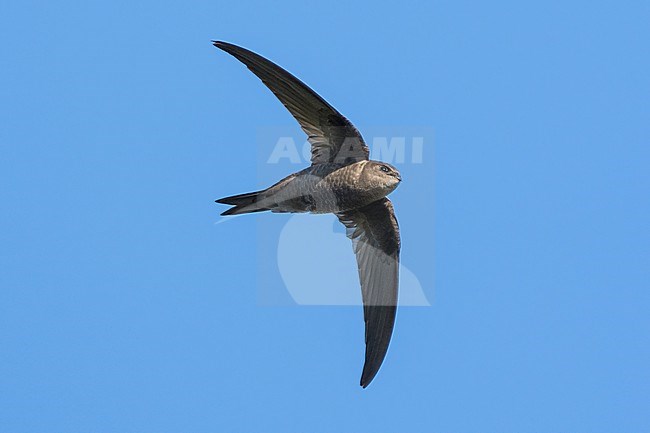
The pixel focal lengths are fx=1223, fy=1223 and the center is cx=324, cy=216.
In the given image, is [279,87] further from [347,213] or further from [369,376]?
[369,376]

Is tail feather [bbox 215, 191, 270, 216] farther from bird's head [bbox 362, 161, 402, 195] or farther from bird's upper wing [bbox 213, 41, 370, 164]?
bird's head [bbox 362, 161, 402, 195]

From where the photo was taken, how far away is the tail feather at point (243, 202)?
8117mm

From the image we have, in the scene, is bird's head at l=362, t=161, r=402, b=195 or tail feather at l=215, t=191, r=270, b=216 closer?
bird's head at l=362, t=161, r=402, b=195

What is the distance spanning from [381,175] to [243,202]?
0.96 meters

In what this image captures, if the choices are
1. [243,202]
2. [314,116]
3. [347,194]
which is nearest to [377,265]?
[347,194]

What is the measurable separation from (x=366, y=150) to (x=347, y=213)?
0.74m

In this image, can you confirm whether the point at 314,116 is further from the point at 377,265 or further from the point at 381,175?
the point at 377,265

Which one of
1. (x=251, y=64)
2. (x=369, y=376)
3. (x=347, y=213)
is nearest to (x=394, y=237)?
(x=347, y=213)

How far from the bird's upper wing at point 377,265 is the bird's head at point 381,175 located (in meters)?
0.55

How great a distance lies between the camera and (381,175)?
26.0 ft

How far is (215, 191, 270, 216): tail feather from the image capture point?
8117mm

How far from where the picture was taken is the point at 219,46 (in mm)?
7473

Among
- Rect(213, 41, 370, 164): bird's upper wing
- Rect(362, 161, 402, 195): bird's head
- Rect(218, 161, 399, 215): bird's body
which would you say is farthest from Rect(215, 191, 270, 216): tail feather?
Rect(362, 161, 402, 195): bird's head

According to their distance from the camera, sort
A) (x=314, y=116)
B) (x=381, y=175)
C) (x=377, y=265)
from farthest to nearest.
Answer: (x=377, y=265) < (x=314, y=116) < (x=381, y=175)
